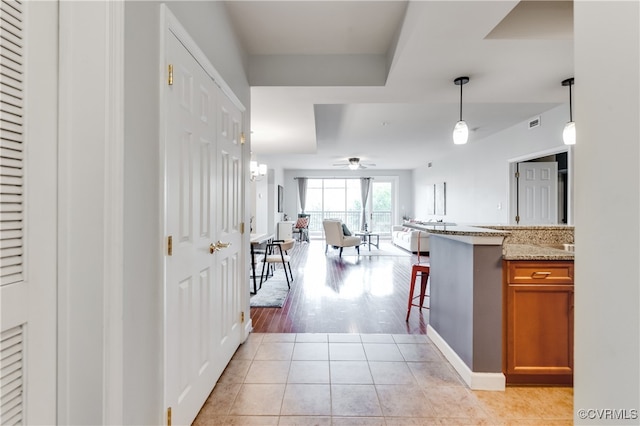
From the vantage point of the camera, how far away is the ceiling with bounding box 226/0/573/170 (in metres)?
1.98

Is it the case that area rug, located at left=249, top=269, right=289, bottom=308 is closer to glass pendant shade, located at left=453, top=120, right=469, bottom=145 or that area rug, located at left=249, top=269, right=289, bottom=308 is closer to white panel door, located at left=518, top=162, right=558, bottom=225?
glass pendant shade, located at left=453, top=120, right=469, bottom=145

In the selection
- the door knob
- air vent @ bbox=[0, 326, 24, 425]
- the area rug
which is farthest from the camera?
the area rug

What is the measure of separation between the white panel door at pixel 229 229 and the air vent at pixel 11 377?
1088 millimetres

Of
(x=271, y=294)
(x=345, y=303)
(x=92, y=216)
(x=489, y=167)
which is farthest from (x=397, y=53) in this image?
(x=489, y=167)

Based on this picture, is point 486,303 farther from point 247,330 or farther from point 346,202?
point 346,202

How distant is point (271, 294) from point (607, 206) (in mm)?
3731

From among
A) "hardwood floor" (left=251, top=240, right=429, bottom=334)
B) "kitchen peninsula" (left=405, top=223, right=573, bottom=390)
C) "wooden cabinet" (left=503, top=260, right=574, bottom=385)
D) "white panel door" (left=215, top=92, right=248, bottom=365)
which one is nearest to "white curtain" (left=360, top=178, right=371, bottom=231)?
"hardwood floor" (left=251, top=240, right=429, bottom=334)

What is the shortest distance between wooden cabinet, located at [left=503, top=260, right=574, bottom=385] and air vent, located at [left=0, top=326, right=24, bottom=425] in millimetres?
2361

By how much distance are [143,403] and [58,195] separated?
32.7 inches

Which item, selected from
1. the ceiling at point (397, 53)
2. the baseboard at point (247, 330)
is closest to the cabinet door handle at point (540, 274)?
the ceiling at point (397, 53)

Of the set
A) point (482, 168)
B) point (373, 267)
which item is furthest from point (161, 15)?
point (482, 168)

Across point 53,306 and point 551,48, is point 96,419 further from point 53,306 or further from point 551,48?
point 551,48

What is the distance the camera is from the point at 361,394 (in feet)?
6.23

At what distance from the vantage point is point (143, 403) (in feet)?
3.76
